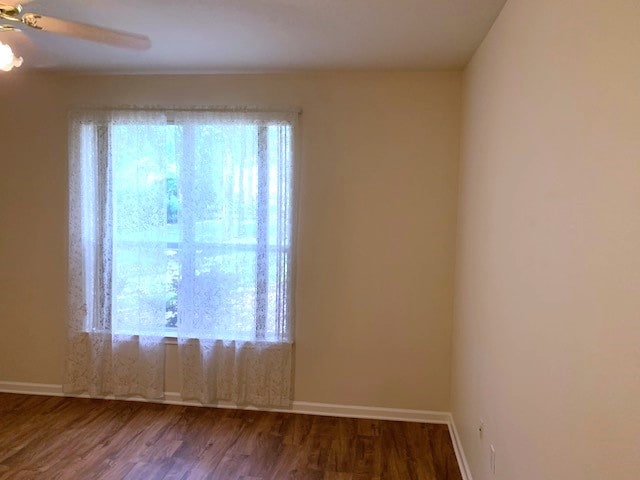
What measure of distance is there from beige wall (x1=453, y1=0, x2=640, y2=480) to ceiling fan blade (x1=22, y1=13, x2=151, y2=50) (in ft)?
5.18

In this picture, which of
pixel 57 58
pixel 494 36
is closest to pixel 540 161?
pixel 494 36

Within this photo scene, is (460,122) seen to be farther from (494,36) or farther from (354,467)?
(354,467)

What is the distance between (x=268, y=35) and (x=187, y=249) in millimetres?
1607

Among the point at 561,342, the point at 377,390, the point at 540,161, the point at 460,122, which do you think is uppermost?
the point at 460,122

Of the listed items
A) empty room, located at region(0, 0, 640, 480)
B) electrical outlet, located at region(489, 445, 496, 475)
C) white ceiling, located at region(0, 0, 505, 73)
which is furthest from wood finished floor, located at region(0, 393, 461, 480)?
white ceiling, located at region(0, 0, 505, 73)

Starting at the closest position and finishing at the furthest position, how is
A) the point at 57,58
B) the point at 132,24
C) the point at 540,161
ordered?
the point at 540,161 < the point at 132,24 < the point at 57,58

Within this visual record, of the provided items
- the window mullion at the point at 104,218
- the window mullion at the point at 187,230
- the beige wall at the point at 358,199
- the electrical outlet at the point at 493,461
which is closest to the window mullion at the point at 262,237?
the beige wall at the point at 358,199

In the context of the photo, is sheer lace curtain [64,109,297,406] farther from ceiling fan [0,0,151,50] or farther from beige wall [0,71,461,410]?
ceiling fan [0,0,151,50]

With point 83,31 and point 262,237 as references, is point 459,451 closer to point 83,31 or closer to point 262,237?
point 262,237

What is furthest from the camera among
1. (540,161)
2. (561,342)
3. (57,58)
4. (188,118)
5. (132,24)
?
(188,118)

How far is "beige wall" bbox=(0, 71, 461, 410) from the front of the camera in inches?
123

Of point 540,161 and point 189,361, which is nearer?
point 540,161

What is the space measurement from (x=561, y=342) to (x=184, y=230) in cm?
264

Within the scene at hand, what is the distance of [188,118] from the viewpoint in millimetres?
3207
